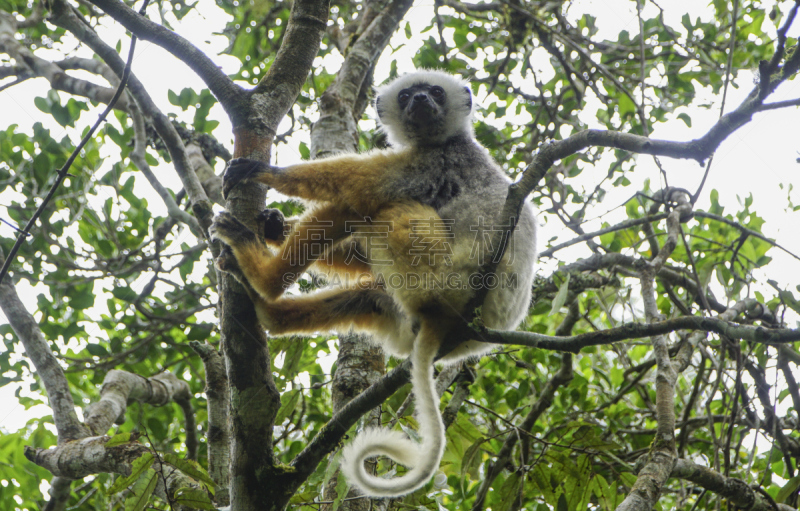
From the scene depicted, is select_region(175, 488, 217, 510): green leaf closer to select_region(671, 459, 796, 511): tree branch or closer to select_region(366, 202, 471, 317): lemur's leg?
select_region(366, 202, 471, 317): lemur's leg

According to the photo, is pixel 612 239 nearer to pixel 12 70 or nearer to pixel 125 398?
pixel 125 398

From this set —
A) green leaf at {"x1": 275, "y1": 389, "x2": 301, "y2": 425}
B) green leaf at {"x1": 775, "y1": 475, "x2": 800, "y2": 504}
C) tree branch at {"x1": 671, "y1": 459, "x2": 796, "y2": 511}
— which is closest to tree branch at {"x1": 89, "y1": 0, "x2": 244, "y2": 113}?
green leaf at {"x1": 275, "y1": 389, "x2": 301, "y2": 425}

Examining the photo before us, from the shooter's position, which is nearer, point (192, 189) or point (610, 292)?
point (192, 189)

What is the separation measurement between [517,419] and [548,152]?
4743mm

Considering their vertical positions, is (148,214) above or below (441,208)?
above

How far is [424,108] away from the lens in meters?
4.59

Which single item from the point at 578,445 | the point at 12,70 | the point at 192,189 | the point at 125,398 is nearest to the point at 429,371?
the point at 578,445

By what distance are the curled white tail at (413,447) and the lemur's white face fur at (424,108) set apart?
6.24 ft

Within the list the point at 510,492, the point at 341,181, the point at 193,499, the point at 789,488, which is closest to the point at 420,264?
the point at 341,181

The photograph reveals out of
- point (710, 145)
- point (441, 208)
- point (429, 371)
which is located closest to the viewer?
point (710, 145)

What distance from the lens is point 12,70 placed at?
612cm

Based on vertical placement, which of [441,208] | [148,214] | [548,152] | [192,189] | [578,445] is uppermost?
[148,214]

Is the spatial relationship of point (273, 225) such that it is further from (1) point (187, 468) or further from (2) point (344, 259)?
(1) point (187, 468)

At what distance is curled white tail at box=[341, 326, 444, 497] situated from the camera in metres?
2.86
